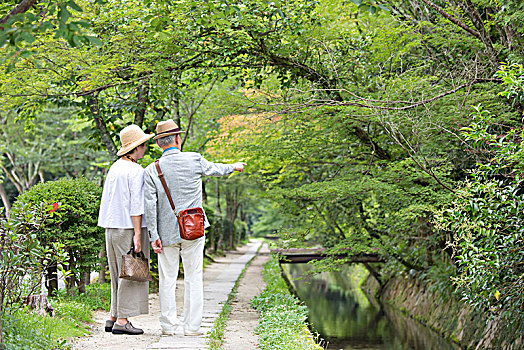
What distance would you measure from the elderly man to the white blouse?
11cm

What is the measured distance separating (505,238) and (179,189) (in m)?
3.97

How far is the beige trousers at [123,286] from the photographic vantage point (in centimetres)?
518

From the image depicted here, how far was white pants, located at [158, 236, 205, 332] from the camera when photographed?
5180 millimetres

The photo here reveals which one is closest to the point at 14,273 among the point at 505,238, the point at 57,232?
the point at 57,232

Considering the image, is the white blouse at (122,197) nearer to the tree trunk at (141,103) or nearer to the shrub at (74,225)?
the shrub at (74,225)

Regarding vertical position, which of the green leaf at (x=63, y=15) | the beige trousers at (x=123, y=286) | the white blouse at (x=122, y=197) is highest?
the green leaf at (x=63, y=15)

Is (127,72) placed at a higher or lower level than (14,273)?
higher

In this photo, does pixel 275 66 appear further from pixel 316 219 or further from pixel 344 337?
pixel 344 337

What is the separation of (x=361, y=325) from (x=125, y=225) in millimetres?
9744

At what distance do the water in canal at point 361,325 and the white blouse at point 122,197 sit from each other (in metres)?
4.13

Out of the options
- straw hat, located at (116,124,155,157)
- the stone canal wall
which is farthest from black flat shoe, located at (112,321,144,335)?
the stone canal wall

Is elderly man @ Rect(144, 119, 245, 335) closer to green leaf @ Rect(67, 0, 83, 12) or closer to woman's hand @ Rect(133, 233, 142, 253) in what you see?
woman's hand @ Rect(133, 233, 142, 253)

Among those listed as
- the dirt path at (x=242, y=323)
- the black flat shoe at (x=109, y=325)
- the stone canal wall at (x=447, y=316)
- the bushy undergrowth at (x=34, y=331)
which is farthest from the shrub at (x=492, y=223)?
the bushy undergrowth at (x=34, y=331)

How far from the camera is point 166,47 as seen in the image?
7.72 metres
